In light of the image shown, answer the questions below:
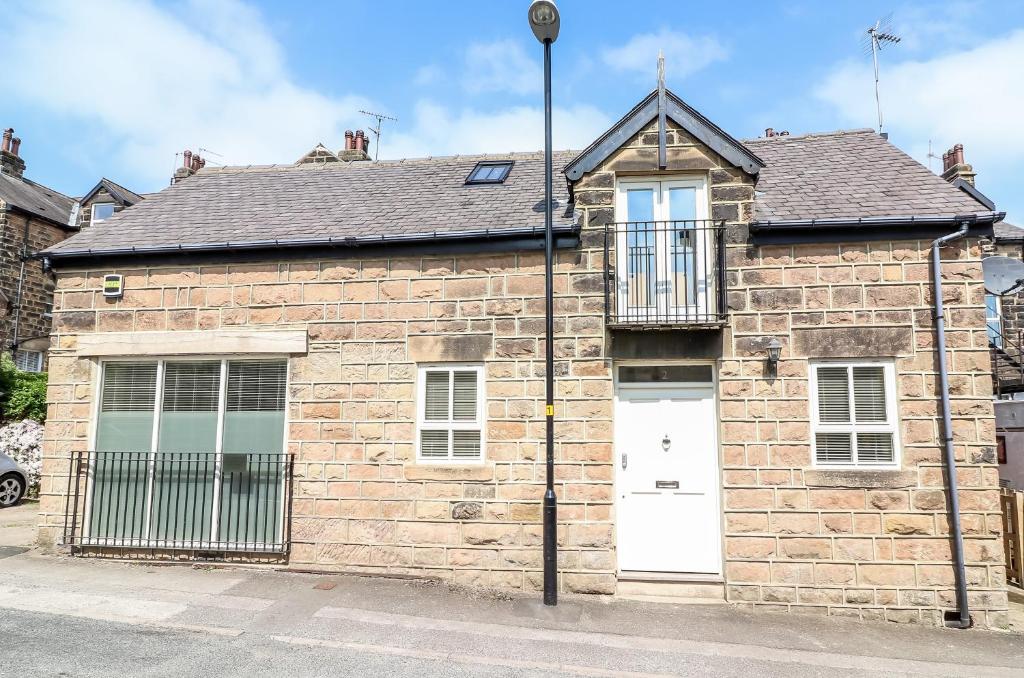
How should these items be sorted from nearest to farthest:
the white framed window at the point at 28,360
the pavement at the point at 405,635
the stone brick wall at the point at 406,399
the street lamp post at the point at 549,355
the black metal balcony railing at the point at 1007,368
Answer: the pavement at the point at 405,635 < the street lamp post at the point at 549,355 < the stone brick wall at the point at 406,399 < the black metal balcony railing at the point at 1007,368 < the white framed window at the point at 28,360

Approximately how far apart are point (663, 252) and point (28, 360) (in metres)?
20.0

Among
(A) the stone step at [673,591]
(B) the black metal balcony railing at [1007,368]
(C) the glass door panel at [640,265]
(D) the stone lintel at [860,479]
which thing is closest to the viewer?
(D) the stone lintel at [860,479]

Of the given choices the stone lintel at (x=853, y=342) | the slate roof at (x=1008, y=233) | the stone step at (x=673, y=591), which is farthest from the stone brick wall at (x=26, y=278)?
the slate roof at (x=1008, y=233)

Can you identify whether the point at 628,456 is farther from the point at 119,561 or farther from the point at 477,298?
the point at 119,561

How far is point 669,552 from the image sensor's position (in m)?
6.93

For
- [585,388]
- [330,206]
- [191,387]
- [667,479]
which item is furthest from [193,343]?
[667,479]

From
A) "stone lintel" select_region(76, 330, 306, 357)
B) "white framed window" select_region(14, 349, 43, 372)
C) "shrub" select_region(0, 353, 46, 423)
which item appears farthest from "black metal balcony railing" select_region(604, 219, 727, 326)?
"white framed window" select_region(14, 349, 43, 372)

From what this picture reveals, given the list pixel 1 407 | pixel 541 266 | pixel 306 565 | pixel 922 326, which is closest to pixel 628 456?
pixel 541 266

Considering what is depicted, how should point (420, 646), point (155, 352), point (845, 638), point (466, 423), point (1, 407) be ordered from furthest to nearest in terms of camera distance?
point (1, 407)
point (155, 352)
point (466, 423)
point (845, 638)
point (420, 646)

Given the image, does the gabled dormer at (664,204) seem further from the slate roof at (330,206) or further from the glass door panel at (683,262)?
the slate roof at (330,206)

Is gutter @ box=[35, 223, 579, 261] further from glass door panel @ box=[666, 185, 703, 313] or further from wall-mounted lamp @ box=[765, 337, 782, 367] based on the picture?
wall-mounted lamp @ box=[765, 337, 782, 367]

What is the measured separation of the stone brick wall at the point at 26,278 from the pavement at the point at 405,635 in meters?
14.7

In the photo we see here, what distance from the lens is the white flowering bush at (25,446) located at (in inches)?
519

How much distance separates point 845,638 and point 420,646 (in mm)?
3915
